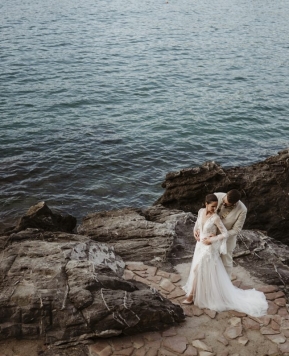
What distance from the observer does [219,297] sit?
38.3 feet

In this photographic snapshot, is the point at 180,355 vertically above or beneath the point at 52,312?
beneath

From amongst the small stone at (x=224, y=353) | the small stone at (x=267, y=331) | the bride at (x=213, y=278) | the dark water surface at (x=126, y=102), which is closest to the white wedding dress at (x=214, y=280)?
the bride at (x=213, y=278)

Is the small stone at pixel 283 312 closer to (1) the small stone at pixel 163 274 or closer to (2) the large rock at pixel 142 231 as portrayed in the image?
(1) the small stone at pixel 163 274

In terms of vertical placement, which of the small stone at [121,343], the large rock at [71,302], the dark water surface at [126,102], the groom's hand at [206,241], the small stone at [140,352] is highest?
the groom's hand at [206,241]

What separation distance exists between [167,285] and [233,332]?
7.49 feet

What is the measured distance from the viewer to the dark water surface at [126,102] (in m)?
24.3

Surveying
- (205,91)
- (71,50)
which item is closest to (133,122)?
(205,91)

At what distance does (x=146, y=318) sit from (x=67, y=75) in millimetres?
31049

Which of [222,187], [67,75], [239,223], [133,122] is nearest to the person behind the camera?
[239,223]

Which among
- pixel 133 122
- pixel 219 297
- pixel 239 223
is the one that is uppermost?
pixel 239 223

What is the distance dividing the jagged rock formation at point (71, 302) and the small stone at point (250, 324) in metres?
1.46

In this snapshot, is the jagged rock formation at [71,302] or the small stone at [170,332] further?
the small stone at [170,332]

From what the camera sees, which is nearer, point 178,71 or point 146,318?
point 146,318

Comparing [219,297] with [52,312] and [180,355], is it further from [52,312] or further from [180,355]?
[52,312]
